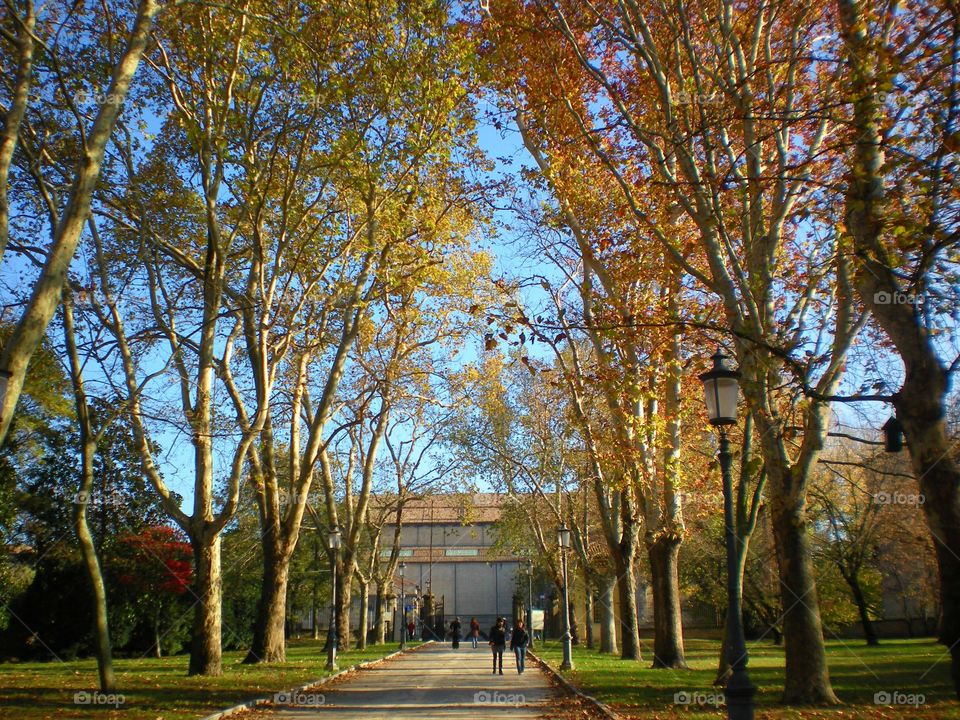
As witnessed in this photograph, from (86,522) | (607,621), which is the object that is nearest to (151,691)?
(86,522)

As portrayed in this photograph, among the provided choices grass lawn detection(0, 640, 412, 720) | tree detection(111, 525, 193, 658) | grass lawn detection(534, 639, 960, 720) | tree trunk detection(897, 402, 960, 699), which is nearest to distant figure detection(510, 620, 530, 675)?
grass lawn detection(534, 639, 960, 720)

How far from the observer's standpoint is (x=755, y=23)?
1290 centimetres

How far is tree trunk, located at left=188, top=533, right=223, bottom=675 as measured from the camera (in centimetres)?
1730

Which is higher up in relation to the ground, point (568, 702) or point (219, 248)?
point (219, 248)

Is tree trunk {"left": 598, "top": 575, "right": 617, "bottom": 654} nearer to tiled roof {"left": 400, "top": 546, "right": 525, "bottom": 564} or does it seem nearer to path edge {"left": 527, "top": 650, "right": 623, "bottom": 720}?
path edge {"left": 527, "top": 650, "right": 623, "bottom": 720}

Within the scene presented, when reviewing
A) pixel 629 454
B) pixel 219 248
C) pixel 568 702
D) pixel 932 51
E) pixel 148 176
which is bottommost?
pixel 568 702

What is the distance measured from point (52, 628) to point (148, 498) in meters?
6.22

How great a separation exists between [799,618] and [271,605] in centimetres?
1462

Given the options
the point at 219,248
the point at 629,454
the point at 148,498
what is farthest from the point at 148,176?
the point at 148,498

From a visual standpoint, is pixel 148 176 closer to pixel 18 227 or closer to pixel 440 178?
pixel 18 227

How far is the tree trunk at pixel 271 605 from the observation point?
20875mm

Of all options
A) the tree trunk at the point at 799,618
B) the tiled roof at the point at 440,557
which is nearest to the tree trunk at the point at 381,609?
the tiled roof at the point at 440,557

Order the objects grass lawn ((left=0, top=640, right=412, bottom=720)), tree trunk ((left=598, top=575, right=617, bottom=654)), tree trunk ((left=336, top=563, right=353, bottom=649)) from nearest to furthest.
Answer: grass lawn ((left=0, top=640, right=412, bottom=720)) → tree trunk ((left=336, top=563, right=353, bottom=649)) → tree trunk ((left=598, top=575, right=617, bottom=654))

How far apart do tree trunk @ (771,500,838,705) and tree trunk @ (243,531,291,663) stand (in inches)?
512
